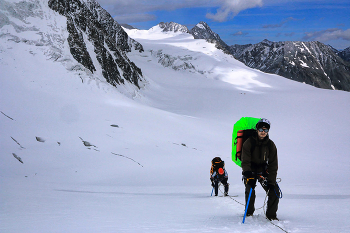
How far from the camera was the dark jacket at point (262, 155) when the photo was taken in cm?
483

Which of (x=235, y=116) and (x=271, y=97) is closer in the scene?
(x=235, y=116)

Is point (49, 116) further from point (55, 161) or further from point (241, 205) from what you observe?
point (241, 205)

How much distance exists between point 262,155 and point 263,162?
17 centimetres

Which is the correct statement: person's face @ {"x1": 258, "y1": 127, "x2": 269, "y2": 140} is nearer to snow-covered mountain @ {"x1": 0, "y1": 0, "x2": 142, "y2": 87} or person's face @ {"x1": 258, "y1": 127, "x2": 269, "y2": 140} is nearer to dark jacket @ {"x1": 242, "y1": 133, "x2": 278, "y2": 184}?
dark jacket @ {"x1": 242, "y1": 133, "x2": 278, "y2": 184}

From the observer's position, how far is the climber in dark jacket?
479cm

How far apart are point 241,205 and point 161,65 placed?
227 ft

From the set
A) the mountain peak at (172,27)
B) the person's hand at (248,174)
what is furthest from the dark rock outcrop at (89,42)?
the mountain peak at (172,27)

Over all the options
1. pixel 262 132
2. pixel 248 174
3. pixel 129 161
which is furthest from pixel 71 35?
pixel 248 174

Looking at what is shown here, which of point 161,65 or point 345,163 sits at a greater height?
point 161,65

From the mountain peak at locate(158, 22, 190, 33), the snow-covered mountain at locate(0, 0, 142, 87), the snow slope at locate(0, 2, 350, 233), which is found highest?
the mountain peak at locate(158, 22, 190, 33)

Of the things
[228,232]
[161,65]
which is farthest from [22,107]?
[161,65]

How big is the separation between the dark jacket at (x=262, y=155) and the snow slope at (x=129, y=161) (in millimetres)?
990

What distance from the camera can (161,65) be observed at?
73.3 meters

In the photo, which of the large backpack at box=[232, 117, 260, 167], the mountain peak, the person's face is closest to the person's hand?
the large backpack at box=[232, 117, 260, 167]
